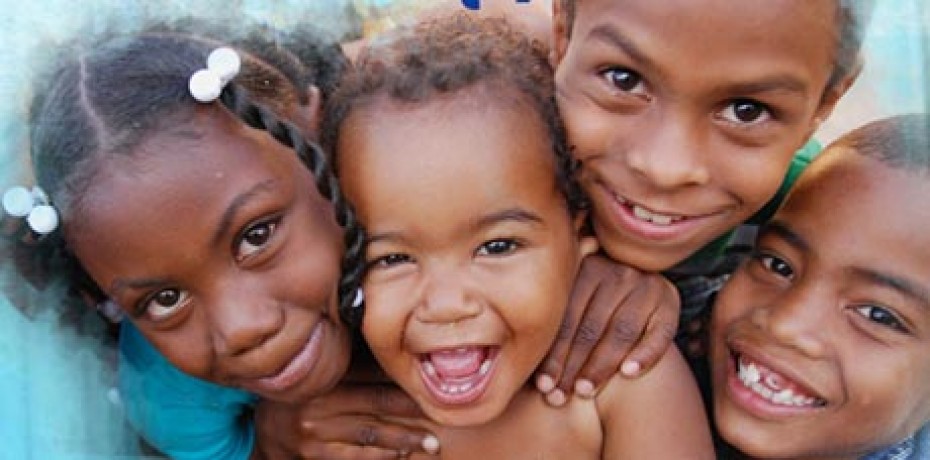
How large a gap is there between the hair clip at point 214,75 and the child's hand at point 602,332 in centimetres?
41

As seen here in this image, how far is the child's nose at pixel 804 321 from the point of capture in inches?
45.5

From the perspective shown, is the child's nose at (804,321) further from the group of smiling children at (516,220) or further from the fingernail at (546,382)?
the fingernail at (546,382)

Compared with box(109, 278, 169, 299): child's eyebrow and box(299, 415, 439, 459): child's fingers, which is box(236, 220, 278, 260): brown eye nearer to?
box(109, 278, 169, 299): child's eyebrow

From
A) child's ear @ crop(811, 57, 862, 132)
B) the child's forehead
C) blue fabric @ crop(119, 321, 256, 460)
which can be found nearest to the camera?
the child's forehead

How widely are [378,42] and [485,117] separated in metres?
0.14

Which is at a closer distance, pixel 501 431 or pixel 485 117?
pixel 485 117

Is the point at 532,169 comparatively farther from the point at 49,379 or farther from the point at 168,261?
the point at 49,379

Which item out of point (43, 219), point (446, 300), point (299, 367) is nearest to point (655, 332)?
point (446, 300)

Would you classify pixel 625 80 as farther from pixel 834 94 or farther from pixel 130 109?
pixel 130 109

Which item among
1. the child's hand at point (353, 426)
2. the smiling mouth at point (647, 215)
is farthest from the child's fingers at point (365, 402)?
the smiling mouth at point (647, 215)

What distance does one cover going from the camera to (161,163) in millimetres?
1016

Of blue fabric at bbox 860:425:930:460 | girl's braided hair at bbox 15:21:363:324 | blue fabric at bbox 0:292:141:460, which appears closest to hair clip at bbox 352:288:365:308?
girl's braided hair at bbox 15:21:363:324

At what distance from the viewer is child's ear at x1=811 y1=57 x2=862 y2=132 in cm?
112

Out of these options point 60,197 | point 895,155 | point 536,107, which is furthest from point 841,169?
point 60,197
